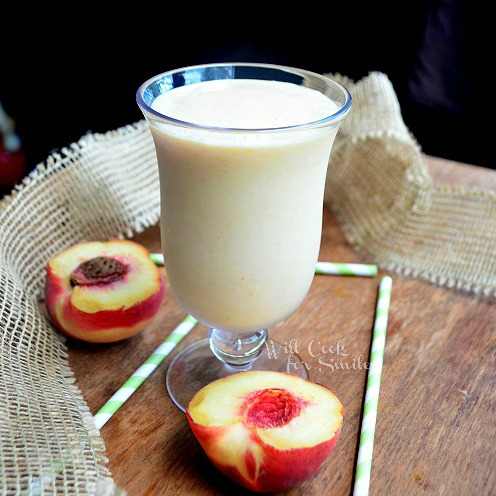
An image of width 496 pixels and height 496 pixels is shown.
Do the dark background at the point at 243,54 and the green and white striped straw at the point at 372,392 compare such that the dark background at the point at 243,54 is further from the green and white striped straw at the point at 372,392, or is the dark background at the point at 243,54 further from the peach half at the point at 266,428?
the peach half at the point at 266,428

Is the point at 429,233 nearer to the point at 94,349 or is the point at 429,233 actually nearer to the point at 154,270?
the point at 154,270

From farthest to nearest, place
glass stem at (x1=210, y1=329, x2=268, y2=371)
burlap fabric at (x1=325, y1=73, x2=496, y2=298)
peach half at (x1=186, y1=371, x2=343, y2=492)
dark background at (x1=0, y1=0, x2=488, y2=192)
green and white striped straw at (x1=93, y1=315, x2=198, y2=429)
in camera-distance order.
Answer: dark background at (x1=0, y1=0, x2=488, y2=192), burlap fabric at (x1=325, y1=73, x2=496, y2=298), glass stem at (x1=210, y1=329, x2=268, y2=371), green and white striped straw at (x1=93, y1=315, x2=198, y2=429), peach half at (x1=186, y1=371, x2=343, y2=492)

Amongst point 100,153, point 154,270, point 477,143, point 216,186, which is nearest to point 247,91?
point 216,186

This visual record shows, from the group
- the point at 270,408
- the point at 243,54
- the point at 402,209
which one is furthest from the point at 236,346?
the point at 243,54

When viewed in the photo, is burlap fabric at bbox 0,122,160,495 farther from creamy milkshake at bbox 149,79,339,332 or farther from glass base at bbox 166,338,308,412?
creamy milkshake at bbox 149,79,339,332

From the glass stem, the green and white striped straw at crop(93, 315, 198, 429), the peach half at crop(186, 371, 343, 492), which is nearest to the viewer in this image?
the peach half at crop(186, 371, 343, 492)

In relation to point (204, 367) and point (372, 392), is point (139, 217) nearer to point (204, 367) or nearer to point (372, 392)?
point (204, 367)

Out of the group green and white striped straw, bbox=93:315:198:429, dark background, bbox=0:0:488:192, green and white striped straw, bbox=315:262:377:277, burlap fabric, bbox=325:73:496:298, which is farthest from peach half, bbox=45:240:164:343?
dark background, bbox=0:0:488:192
